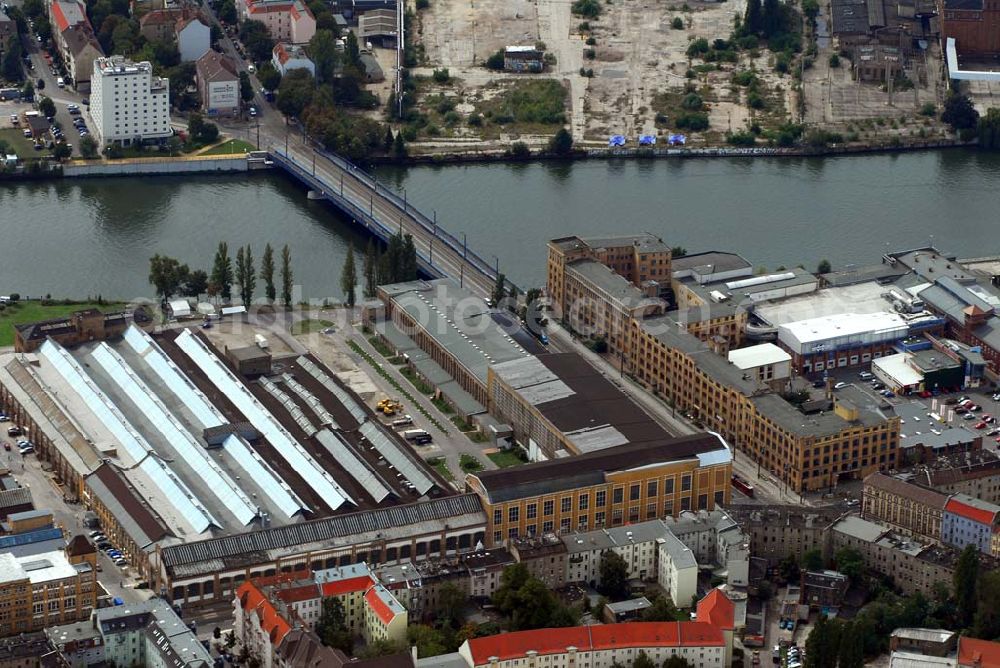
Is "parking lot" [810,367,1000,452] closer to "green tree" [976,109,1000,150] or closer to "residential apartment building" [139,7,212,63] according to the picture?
"green tree" [976,109,1000,150]

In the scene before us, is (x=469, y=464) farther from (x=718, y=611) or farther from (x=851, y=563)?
(x=718, y=611)

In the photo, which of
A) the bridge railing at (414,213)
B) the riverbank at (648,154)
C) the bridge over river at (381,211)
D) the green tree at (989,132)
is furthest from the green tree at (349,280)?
the green tree at (989,132)

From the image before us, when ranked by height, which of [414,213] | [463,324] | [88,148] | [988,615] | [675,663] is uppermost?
[88,148]

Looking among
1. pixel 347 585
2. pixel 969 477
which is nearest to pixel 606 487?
pixel 347 585

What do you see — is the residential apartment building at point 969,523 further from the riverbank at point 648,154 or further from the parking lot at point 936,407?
the riverbank at point 648,154

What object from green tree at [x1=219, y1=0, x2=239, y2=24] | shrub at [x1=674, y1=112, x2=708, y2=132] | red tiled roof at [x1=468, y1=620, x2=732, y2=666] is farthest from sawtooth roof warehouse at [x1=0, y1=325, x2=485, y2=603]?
green tree at [x1=219, y1=0, x2=239, y2=24]

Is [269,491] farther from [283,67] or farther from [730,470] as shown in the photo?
[283,67]

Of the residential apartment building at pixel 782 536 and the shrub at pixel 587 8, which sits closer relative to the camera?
the residential apartment building at pixel 782 536
